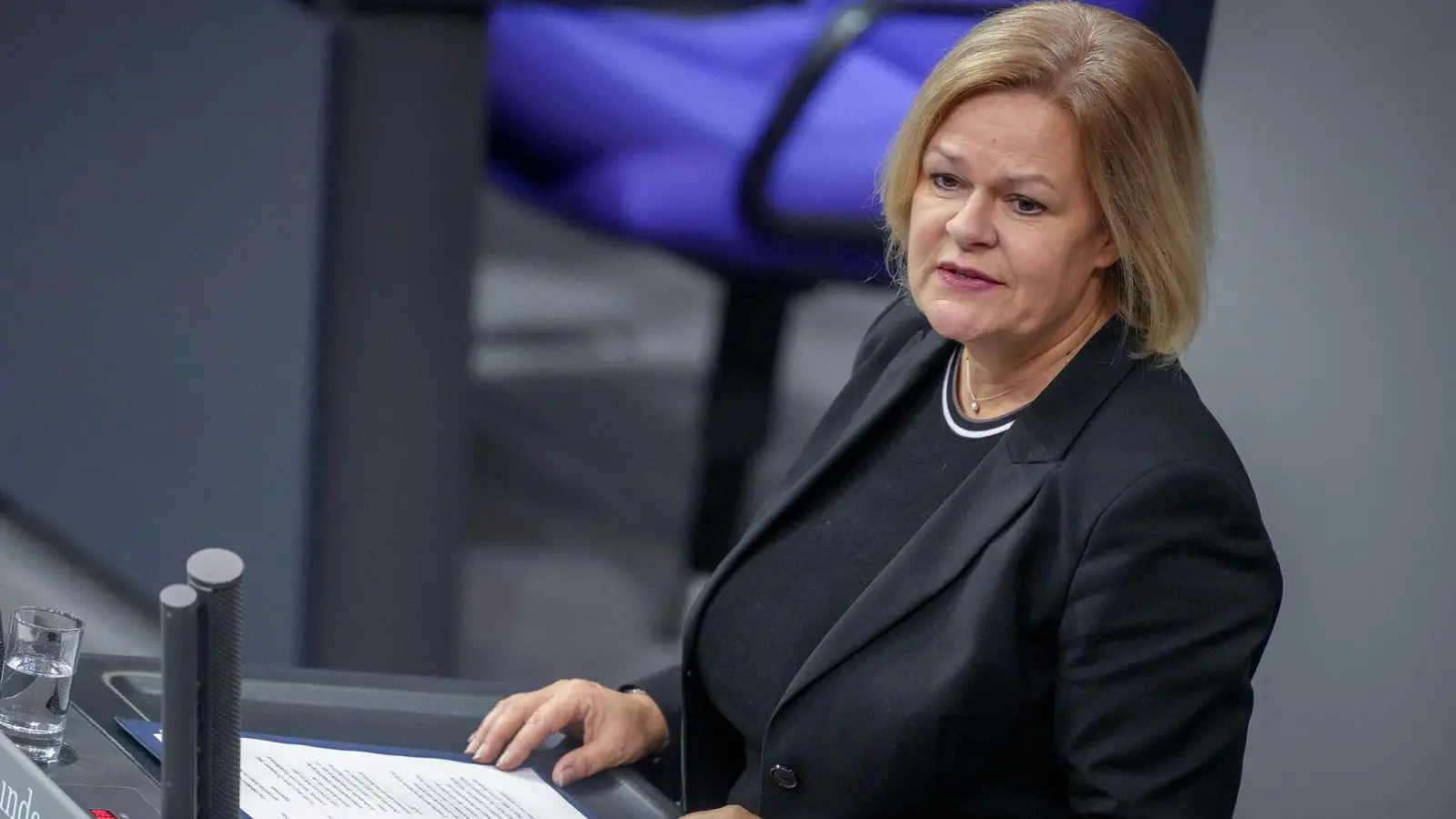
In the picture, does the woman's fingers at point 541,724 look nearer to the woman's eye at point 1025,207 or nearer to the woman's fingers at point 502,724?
the woman's fingers at point 502,724

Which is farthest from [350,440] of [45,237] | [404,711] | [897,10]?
[404,711]

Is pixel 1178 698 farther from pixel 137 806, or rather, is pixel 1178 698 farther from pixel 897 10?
pixel 897 10

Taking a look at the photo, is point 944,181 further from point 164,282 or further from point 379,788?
point 164,282

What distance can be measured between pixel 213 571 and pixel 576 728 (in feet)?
2.08

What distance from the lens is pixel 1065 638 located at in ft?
4.04

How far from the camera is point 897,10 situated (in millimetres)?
2605

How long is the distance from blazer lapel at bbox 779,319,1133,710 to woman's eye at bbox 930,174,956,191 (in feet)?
0.61

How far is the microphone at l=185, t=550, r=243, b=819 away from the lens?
90 cm

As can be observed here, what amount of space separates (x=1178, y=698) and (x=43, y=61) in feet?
7.76

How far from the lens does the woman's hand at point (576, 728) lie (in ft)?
4.58

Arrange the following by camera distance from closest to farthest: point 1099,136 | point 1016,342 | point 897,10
A: point 1099,136
point 1016,342
point 897,10

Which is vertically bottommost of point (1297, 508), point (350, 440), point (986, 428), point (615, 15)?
point (350, 440)

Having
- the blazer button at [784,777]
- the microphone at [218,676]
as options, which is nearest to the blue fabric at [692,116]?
the blazer button at [784,777]

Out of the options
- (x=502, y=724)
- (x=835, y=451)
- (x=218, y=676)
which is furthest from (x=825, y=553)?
(x=218, y=676)
